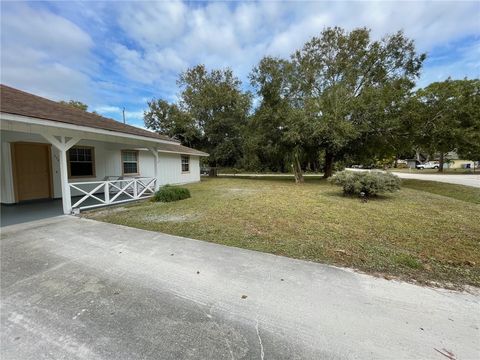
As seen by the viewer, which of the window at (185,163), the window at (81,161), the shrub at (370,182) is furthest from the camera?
the window at (185,163)

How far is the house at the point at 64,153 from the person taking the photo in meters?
5.71

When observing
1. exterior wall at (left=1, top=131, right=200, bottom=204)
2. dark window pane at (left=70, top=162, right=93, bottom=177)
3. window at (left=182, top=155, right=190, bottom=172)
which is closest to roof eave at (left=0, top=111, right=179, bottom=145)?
exterior wall at (left=1, top=131, right=200, bottom=204)

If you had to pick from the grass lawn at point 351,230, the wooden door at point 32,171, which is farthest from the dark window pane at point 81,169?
the grass lawn at point 351,230

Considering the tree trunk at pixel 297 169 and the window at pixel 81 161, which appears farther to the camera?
the tree trunk at pixel 297 169

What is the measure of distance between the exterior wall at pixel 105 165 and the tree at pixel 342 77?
9055mm

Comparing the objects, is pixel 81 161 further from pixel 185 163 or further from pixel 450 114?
pixel 450 114

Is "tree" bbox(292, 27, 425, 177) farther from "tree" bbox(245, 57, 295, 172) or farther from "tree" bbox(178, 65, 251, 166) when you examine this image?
"tree" bbox(178, 65, 251, 166)

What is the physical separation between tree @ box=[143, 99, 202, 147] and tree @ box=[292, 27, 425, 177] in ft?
38.6

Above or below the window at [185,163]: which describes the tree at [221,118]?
above

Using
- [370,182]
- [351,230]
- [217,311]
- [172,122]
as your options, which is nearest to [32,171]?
[217,311]

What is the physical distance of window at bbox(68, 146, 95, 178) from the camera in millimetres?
9141

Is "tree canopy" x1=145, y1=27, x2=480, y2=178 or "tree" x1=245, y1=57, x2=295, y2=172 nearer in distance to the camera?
"tree canopy" x1=145, y1=27, x2=480, y2=178

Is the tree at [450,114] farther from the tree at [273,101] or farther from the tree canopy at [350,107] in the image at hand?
the tree at [273,101]

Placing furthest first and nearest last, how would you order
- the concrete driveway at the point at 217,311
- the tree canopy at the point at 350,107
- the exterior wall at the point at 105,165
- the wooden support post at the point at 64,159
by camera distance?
the tree canopy at the point at 350,107 → the exterior wall at the point at 105,165 → the wooden support post at the point at 64,159 → the concrete driveway at the point at 217,311
